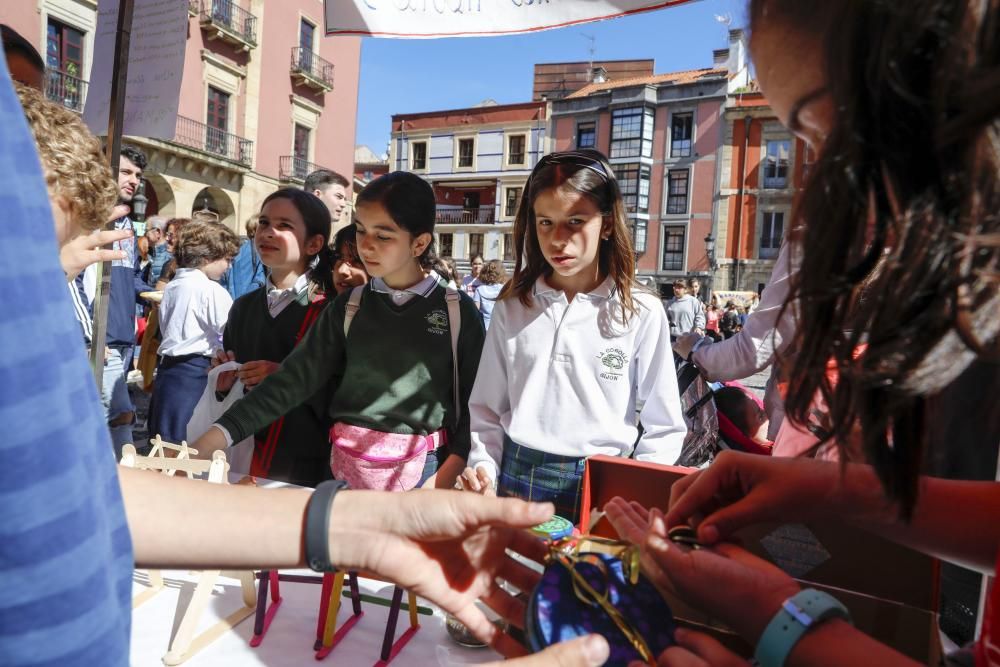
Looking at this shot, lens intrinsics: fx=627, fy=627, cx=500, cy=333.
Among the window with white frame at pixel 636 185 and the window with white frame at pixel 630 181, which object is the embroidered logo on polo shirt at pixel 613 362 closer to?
the window with white frame at pixel 630 181

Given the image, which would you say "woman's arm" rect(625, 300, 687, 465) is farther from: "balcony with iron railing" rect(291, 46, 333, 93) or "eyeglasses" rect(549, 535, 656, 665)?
"balcony with iron railing" rect(291, 46, 333, 93)

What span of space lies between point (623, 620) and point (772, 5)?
29.6 inches

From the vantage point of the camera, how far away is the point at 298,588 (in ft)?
4.69

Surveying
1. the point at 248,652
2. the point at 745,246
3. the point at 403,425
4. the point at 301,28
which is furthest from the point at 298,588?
the point at 745,246

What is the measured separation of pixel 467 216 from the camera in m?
33.0

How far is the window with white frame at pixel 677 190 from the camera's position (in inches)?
1107

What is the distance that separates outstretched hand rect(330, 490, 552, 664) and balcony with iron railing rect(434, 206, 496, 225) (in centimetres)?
3181

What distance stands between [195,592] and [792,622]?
1.08m

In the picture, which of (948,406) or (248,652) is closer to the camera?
(248,652)

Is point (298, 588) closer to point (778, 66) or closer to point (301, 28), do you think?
point (778, 66)

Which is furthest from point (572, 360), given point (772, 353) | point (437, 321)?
point (772, 353)

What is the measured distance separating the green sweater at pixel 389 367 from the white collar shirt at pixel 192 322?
1711mm

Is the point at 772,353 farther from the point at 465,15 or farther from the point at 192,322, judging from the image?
the point at 192,322

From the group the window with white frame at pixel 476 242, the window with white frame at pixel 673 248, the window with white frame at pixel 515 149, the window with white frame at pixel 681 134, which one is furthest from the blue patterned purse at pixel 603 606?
the window with white frame at pixel 515 149
